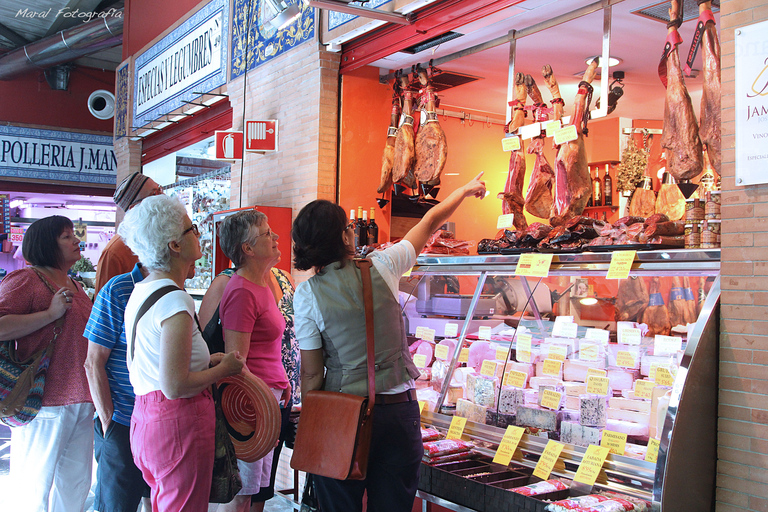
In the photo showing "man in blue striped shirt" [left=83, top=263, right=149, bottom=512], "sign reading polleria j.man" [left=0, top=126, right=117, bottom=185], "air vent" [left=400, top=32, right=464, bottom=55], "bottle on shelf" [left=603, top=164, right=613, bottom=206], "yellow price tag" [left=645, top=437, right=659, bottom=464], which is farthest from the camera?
"sign reading polleria j.man" [left=0, top=126, right=117, bottom=185]

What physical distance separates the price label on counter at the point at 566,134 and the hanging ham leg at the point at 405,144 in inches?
52.8

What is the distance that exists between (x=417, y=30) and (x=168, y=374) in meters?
3.34

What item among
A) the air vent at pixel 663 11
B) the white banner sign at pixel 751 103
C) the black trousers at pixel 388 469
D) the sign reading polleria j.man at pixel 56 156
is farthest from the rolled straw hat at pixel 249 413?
the sign reading polleria j.man at pixel 56 156

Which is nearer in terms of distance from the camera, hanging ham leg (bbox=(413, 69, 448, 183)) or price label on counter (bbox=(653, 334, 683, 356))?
price label on counter (bbox=(653, 334, 683, 356))

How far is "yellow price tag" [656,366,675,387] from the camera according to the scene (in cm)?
262

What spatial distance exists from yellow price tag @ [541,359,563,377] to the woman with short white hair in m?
1.51

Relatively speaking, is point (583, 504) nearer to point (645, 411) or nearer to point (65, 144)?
point (645, 411)

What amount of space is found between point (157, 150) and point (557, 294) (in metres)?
8.59

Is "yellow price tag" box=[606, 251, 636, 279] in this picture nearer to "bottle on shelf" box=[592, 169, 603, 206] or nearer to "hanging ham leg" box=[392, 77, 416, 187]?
"hanging ham leg" box=[392, 77, 416, 187]

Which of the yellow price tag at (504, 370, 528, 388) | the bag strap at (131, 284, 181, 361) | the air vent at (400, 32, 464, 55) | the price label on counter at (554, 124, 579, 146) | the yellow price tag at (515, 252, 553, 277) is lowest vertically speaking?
the yellow price tag at (504, 370, 528, 388)

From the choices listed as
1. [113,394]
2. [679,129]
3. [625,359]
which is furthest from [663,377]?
[113,394]

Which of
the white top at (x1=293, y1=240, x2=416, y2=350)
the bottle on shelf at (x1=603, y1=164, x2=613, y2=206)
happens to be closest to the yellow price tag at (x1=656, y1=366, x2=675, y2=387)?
the white top at (x1=293, y1=240, x2=416, y2=350)

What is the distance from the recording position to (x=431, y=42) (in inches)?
191

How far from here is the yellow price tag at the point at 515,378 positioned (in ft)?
10.2
